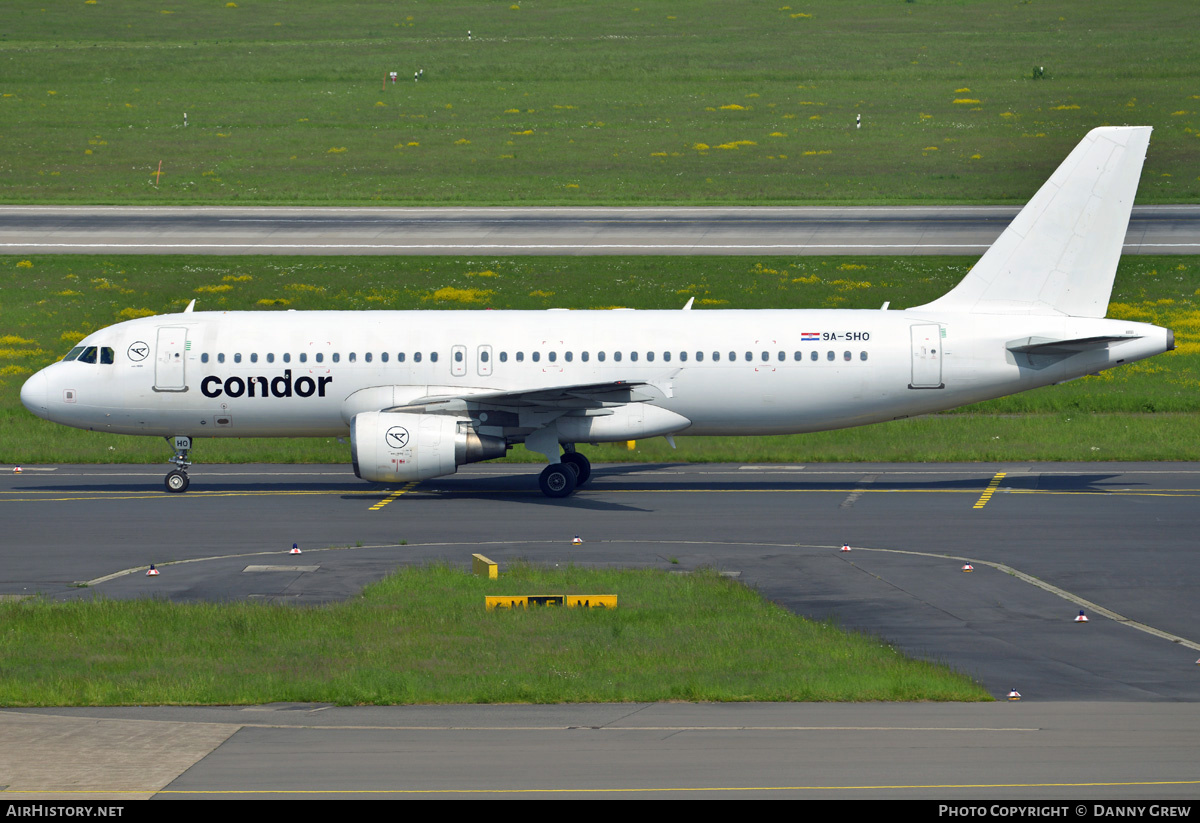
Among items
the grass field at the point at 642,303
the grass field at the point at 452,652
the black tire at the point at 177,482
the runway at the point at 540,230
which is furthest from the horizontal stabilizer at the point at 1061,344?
the runway at the point at 540,230

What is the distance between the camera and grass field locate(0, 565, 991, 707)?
18984 millimetres

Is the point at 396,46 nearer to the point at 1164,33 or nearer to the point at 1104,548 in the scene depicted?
the point at 1164,33

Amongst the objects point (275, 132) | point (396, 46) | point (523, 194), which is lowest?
point (523, 194)

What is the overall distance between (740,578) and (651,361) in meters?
10.9

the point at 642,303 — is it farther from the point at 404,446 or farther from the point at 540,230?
the point at 404,446

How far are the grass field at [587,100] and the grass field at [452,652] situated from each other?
60.5m

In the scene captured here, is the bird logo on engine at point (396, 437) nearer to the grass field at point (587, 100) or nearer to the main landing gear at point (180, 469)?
the main landing gear at point (180, 469)

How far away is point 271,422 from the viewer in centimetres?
3759

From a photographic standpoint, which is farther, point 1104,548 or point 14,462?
point 14,462

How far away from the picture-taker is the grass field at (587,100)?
87.8 m

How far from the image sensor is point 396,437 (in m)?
35.1

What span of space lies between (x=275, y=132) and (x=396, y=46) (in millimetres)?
41997

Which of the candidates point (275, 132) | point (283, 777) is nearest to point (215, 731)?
point (283, 777)

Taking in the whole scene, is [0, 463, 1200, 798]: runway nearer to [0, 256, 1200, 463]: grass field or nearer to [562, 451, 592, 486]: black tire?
[562, 451, 592, 486]: black tire
